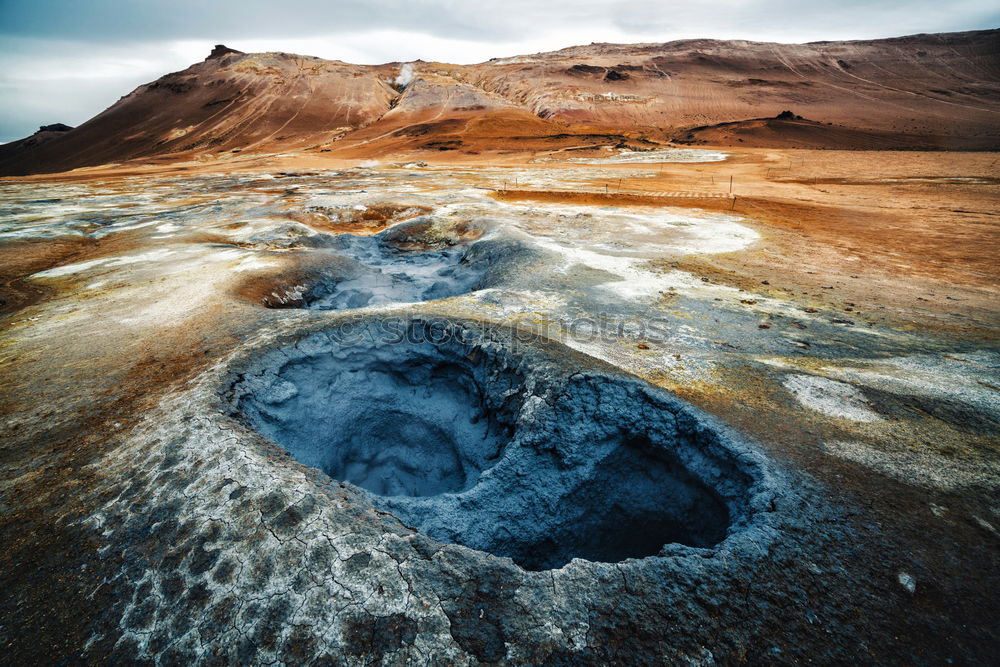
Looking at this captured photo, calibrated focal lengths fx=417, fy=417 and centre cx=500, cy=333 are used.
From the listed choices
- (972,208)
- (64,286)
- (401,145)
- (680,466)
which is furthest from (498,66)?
(680,466)

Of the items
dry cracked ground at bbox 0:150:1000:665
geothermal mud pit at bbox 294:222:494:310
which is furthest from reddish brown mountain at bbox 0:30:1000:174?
dry cracked ground at bbox 0:150:1000:665

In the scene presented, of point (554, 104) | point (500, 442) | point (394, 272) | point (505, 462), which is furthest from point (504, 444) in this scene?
point (554, 104)

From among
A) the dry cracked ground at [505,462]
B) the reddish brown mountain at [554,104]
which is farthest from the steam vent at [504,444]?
Result: the reddish brown mountain at [554,104]

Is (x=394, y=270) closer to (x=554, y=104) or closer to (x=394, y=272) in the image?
(x=394, y=272)

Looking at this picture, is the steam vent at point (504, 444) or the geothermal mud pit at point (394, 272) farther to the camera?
the geothermal mud pit at point (394, 272)

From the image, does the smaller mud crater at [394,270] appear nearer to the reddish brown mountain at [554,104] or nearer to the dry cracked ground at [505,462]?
the dry cracked ground at [505,462]

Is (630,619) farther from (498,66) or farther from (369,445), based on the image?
(498,66)

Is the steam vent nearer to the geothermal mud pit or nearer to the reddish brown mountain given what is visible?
the geothermal mud pit
